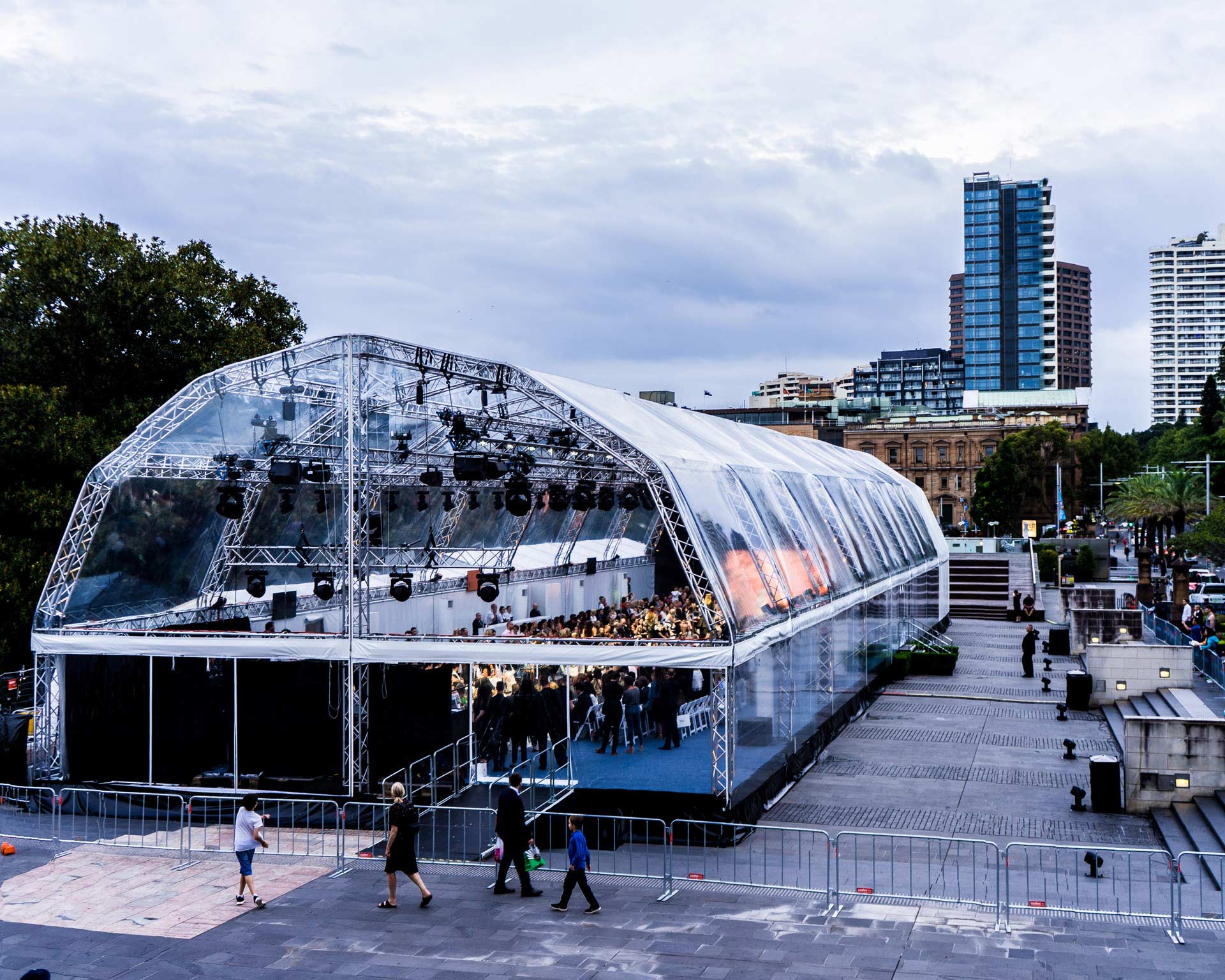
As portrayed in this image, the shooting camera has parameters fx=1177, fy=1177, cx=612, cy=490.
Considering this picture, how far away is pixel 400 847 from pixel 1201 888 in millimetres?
9402

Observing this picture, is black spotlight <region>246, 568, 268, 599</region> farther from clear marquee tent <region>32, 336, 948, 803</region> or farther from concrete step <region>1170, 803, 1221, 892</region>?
concrete step <region>1170, 803, 1221, 892</region>

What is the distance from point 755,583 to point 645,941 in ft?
27.0

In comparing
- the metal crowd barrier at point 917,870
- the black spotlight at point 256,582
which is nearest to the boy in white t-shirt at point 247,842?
the metal crowd barrier at point 917,870

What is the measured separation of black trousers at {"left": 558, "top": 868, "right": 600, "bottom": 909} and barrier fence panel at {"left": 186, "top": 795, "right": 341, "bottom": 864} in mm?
4193

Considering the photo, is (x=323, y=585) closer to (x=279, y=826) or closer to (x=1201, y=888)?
(x=279, y=826)

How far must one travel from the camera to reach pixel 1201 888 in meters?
13.6

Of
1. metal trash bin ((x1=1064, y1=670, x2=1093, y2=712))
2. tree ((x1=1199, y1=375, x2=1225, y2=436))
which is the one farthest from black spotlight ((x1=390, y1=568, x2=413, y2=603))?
tree ((x1=1199, y1=375, x2=1225, y2=436))

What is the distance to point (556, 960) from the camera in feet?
41.1

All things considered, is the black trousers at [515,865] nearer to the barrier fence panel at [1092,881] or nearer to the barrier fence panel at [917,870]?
the barrier fence panel at [917,870]

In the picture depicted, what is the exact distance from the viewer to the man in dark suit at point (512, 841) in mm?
14773

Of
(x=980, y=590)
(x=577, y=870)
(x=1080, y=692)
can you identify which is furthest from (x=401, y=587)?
(x=980, y=590)

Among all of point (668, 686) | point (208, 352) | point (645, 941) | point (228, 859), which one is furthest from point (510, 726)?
point (208, 352)

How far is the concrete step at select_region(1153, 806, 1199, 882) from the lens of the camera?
1619 centimetres

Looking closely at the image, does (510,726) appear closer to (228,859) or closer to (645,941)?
(228,859)
